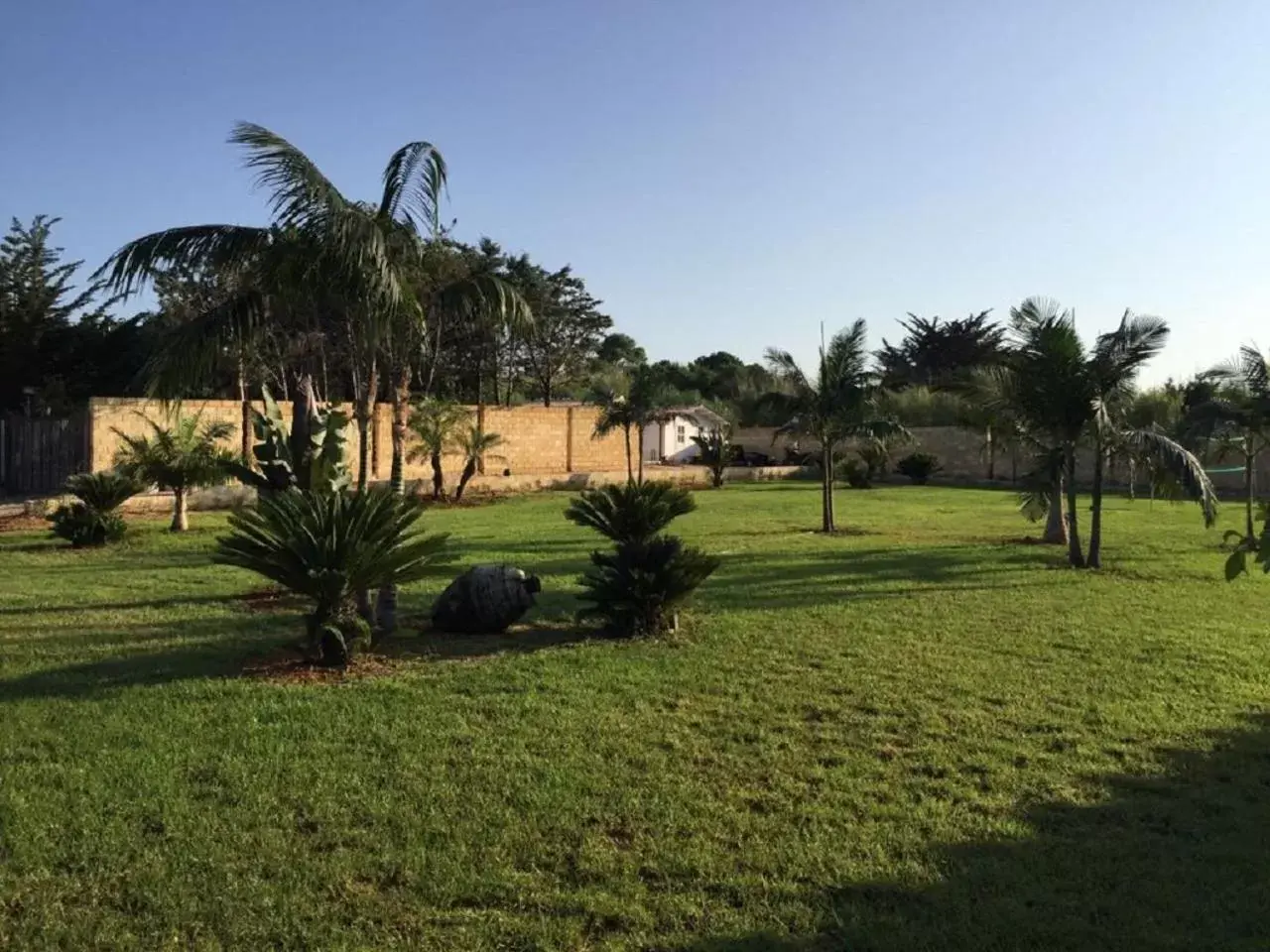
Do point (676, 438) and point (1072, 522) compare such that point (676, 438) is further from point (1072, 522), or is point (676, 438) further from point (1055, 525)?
point (1072, 522)

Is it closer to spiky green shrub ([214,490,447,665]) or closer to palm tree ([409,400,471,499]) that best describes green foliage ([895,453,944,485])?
palm tree ([409,400,471,499])

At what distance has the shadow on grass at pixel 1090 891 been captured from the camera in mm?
3307

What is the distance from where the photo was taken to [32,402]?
27656 mm

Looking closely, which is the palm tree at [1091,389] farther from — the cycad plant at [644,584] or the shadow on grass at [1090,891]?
the shadow on grass at [1090,891]

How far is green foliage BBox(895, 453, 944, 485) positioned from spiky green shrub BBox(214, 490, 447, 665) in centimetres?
2912

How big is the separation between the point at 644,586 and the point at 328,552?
2.57 meters

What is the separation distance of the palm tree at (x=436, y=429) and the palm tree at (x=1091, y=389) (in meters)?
14.6

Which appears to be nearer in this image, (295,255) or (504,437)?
(295,255)

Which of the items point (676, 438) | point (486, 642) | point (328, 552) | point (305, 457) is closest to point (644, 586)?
point (486, 642)

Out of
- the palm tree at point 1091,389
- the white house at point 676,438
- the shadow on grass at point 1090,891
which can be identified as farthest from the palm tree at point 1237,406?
the white house at point 676,438

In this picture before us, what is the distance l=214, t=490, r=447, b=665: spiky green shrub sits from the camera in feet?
22.1

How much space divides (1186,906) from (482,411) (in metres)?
27.1

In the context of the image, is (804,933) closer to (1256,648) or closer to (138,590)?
(1256,648)

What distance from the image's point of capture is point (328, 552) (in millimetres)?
6730
